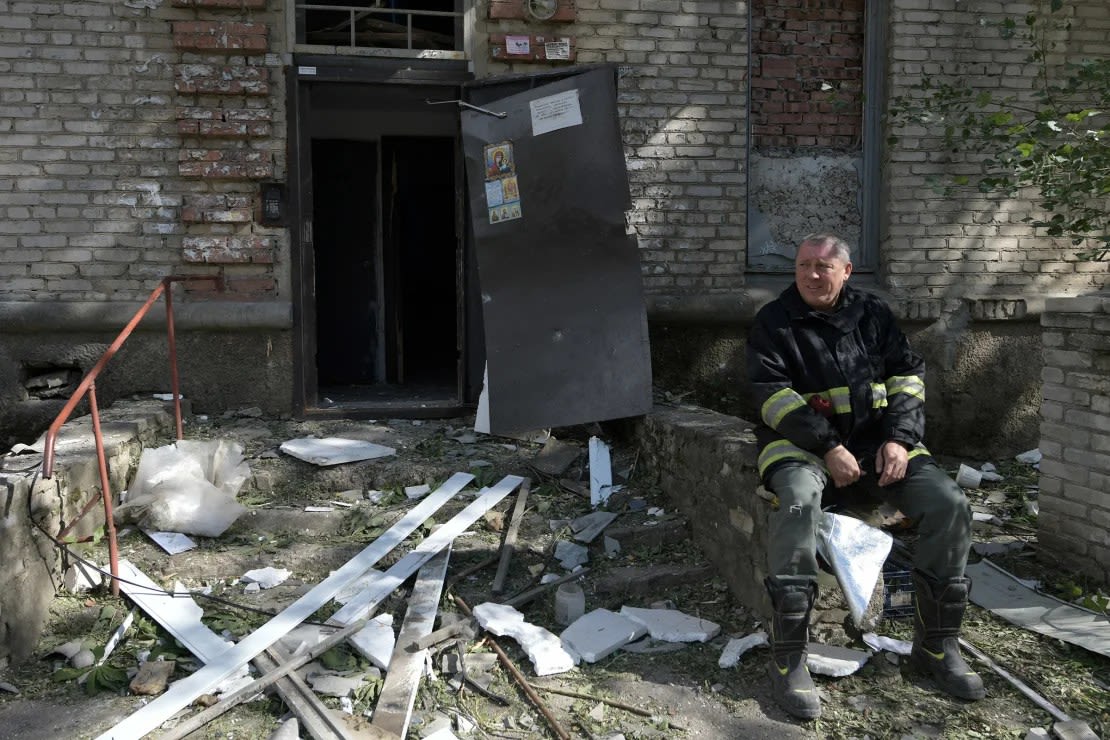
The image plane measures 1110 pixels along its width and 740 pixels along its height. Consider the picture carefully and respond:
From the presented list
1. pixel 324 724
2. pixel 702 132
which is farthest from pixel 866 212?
pixel 324 724

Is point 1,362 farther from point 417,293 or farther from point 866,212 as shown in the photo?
point 866,212

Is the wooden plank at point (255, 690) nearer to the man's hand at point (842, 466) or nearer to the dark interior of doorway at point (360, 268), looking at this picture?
the man's hand at point (842, 466)

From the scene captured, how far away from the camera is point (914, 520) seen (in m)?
3.55

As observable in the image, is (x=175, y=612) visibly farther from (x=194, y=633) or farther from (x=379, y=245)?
(x=379, y=245)

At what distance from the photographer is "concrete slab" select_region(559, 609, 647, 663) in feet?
11.8

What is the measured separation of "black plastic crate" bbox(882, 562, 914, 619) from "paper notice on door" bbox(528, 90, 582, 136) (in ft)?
10.1

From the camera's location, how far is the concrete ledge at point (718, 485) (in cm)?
386

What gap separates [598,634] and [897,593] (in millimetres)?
Answer: 1232

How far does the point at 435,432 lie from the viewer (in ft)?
19.2

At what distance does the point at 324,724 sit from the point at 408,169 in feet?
23.2

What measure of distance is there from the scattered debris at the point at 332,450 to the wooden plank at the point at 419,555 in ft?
2.56

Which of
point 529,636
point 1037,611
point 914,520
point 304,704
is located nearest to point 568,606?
point 529,636

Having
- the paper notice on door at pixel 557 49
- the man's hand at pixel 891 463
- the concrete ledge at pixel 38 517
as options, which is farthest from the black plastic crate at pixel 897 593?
the paper notice on door at pixel 557 49

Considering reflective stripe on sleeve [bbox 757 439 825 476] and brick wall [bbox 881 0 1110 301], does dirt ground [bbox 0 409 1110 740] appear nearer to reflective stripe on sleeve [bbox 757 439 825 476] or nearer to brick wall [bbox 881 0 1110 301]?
reflective stripe on sleeve [bbox 757 439 825 476]
